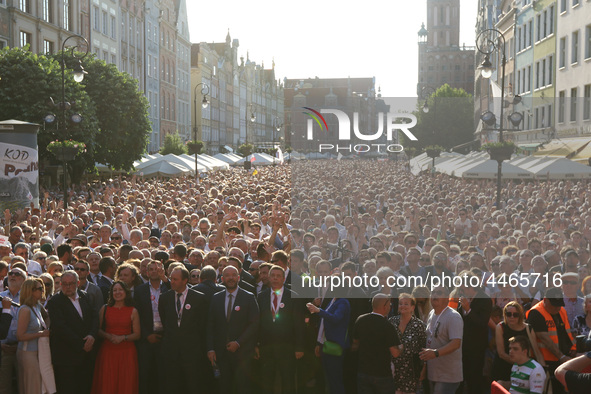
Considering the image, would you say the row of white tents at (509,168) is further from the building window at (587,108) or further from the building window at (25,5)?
the building window at (25,5)

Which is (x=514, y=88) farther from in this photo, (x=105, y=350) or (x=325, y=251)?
(x=105, y=350)

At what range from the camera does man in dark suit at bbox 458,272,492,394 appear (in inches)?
336

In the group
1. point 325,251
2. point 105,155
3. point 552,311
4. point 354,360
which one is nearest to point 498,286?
point 552,311

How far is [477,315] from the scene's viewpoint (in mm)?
8547

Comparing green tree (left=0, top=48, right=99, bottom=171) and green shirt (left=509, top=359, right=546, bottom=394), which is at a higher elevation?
green tree (left=0, top=48, right=99, bottom=171)

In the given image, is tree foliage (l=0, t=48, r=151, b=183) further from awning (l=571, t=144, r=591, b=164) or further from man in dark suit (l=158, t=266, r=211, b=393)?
awning (l=571, t=144, r=591, b=164)

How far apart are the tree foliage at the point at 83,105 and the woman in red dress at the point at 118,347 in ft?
57.5

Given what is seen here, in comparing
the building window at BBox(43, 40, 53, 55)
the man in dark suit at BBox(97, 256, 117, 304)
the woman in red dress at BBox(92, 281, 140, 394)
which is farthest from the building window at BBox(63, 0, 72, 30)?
the woman in red dress at BBox(92, 281, 140, 394)

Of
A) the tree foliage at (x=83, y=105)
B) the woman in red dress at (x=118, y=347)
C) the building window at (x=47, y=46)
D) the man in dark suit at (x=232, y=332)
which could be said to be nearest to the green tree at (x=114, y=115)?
the tree foliage at (x=83, y=105)

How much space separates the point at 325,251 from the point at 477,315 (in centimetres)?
405

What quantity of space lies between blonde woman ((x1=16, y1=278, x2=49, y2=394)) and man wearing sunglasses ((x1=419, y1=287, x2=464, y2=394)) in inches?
160

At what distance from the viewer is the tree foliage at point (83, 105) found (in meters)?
32.2

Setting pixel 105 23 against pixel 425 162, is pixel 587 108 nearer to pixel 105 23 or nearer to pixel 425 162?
pixel 425 162

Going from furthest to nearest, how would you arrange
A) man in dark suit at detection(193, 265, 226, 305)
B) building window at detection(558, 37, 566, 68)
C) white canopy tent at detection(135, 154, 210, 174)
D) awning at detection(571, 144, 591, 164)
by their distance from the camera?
building window at detection(558, 37, 566, 68) → white canopy tent at detection(135, 154, 210, 174) → awning at detection(571, 144, 591, 164) → man in dark suit at detection(193, 265, 226, 305)
